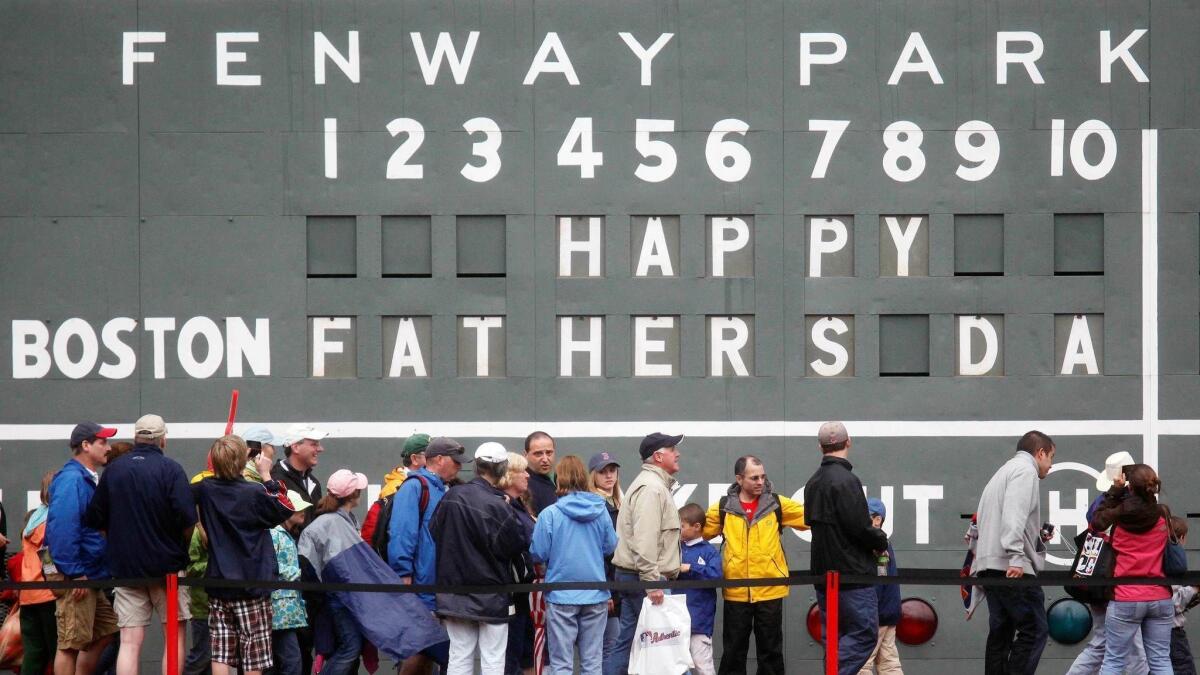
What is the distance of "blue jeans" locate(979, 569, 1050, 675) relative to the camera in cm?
855

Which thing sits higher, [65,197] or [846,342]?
[65,197]

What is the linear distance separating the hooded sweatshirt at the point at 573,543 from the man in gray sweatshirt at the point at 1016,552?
2.39 meters

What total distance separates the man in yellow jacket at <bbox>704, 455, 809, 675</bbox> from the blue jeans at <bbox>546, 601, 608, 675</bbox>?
2.96ft

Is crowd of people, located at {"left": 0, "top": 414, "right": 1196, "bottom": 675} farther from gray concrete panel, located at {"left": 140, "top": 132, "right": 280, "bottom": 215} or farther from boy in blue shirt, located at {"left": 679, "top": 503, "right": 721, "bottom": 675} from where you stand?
gray concrete panel, located at {"left": 140, "top": 132, "right": 280, "bottom": 215}

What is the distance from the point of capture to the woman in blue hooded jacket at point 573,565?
806 centimetres

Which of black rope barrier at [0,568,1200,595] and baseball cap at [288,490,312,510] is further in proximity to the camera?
baseball cap at [288,490,312,510]

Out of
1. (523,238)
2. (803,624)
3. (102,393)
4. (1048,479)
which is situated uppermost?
(523,238)

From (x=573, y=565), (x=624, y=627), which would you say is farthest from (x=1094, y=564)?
(x=573, y=565)

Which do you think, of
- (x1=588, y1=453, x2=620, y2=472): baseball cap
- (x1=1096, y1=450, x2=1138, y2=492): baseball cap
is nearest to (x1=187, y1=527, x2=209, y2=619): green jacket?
(x1=588, y1=453, x2=620, y2=472): baseball cap

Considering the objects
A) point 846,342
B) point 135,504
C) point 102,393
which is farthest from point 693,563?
point 102,393

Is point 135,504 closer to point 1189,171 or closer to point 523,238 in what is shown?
point 523,238

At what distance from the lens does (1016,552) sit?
849cm

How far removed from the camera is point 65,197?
9586 millimetres

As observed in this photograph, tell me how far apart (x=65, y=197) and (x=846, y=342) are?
210 inches
